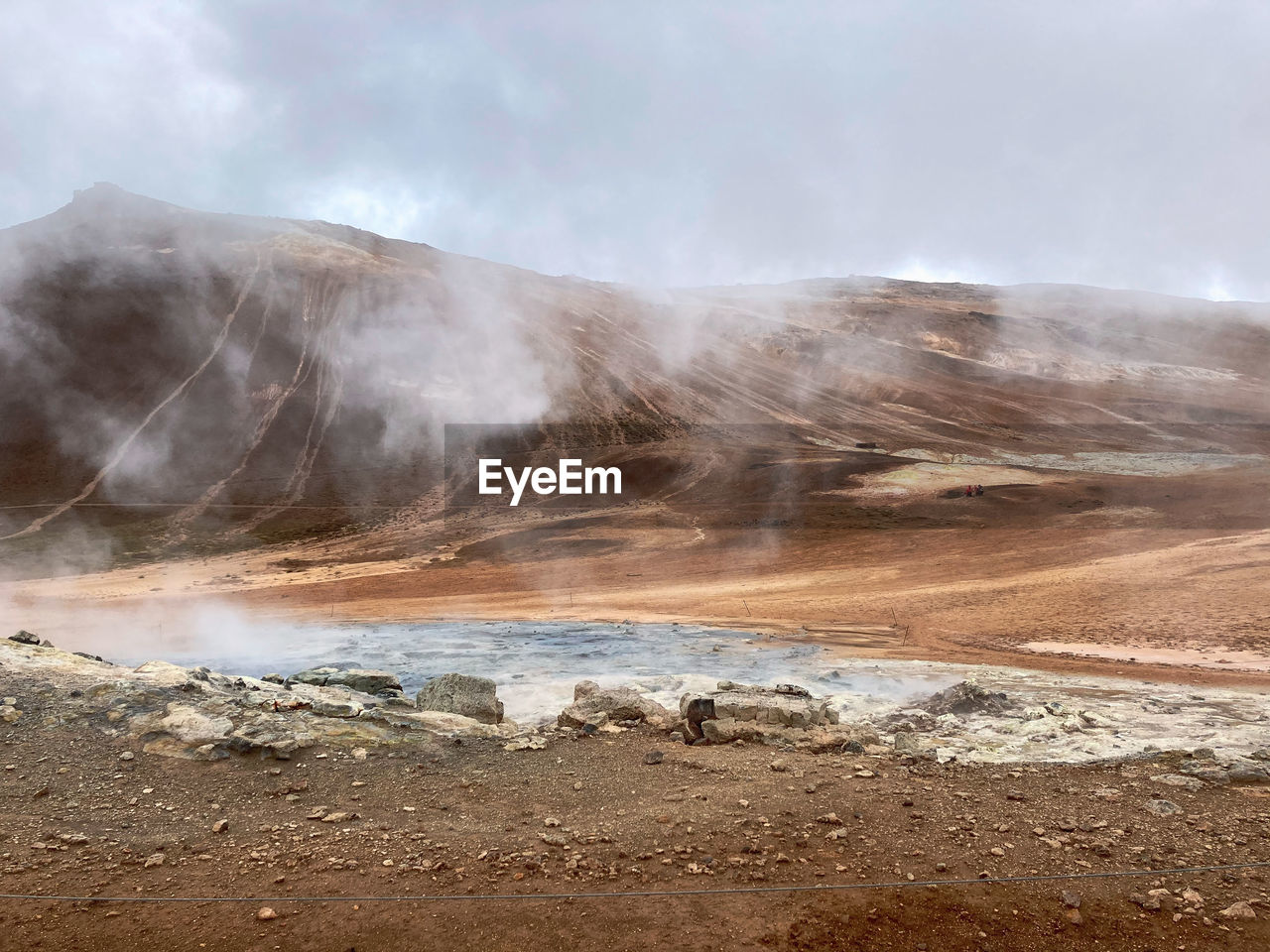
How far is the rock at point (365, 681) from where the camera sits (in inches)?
454

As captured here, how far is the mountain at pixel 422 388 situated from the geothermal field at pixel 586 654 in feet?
1.69

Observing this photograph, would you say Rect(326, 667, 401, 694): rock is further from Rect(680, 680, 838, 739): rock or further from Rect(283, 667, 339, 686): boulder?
Rect(680, 680, 838, 739): rock

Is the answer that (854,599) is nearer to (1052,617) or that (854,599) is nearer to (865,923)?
(1052,617)

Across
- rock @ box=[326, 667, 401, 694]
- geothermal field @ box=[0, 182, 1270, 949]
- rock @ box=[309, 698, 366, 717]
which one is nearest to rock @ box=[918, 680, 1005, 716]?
geothermal field @ box=[0, 182, 1270, 949]

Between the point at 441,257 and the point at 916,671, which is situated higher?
the point at 441,257

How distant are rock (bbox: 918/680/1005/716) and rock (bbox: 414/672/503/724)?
19.8 ft

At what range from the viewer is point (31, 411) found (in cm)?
5209

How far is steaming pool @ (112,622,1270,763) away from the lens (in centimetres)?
868

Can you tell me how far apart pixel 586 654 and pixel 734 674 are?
3503 mm

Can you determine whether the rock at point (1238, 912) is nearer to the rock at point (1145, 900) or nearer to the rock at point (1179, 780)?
the rock at point (1145, 900)

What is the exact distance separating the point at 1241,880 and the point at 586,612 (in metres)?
17.4

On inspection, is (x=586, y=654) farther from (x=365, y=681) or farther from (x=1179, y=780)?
(x=1179, y=780)

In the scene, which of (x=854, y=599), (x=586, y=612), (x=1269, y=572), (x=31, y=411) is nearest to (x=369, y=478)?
(x=31, y=411)

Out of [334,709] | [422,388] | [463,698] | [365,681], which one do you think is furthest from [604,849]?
[422,388]
